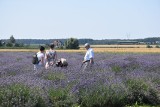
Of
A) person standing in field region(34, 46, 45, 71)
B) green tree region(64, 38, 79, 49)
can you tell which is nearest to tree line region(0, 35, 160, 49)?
green tree region(64, 38, 79, 49)

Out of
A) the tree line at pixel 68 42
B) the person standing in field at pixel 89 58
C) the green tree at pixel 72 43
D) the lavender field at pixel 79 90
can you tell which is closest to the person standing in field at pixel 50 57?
the person standing in field at pixel 89 58

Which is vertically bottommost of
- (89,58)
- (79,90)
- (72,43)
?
(72,43)

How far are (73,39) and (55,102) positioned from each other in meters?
75.6

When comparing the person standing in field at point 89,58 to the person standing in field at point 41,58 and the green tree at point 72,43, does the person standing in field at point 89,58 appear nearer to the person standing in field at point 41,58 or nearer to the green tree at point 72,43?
the person standing in field at point 41,58

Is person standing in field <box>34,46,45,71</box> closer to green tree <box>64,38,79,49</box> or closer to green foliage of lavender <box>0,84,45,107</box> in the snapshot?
green foliage of lavender <box>0,84,45,107</box>

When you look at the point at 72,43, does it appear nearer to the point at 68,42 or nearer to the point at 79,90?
the point at 68,42

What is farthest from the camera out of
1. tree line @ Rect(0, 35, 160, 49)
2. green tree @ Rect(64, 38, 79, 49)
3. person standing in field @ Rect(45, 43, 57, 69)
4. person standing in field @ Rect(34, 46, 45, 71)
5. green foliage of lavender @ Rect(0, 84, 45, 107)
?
tree line @ Rect(0, 35, 160, 49)

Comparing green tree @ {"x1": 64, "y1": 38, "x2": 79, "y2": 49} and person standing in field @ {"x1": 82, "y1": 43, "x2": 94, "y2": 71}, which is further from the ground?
person standing in field @ {"x1": 82, "y1": 43, "x2": 94, "y2": 71}

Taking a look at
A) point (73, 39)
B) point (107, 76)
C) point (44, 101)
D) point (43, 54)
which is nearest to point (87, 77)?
point (107, 76)

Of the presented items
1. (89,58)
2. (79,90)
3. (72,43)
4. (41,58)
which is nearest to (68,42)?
(72,43)

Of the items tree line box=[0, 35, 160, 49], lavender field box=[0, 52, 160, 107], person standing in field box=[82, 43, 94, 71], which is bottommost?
tree line box=[0, 35, 160, 49]

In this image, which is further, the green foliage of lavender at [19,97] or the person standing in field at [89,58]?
the person standing in field at [89,58]

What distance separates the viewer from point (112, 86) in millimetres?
9914

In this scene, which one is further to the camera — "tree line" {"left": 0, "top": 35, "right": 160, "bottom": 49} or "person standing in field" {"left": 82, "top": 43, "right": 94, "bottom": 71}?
"tree line" {"left": 0, "top": 35, "right": 160, "bottom": 49}
